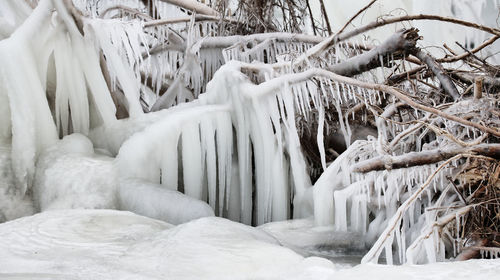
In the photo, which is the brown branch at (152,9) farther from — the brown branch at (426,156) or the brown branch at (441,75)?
the brown branch at (426,156)

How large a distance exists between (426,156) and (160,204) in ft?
4.47

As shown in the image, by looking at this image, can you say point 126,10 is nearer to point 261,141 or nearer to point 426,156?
point 261,141

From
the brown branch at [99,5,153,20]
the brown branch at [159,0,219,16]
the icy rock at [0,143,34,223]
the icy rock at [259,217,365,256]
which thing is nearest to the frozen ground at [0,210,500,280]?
the icy rock at [259,217,365,256]

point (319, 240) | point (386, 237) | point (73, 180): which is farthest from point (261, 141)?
point (386, 237)

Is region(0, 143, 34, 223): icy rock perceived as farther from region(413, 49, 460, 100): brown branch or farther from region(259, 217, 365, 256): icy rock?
region(413, 49, 460, 100): brown branch

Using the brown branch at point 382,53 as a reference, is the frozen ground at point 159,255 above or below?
below

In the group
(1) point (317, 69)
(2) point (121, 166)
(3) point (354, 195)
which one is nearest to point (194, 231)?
(3) point (354, 195)

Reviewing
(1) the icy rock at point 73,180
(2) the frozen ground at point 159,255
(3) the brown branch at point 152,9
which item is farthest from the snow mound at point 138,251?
(3) the brown branch at point 152,9

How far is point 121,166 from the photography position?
3113 millimetres

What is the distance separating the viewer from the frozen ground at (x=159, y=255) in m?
1.58

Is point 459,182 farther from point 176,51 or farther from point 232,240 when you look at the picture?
point 176,51

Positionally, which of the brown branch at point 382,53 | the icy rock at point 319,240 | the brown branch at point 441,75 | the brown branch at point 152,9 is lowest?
the icy rock at point 319,240

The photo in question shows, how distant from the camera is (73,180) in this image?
3035mm

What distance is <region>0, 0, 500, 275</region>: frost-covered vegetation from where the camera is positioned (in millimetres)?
2424
